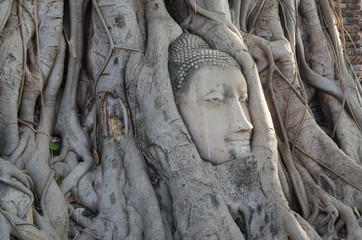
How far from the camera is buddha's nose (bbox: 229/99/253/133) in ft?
11.9

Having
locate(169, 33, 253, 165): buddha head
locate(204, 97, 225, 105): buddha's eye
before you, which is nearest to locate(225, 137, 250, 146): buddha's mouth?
locate(169, 33, 253, 165): buddha head

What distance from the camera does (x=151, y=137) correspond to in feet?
11.6

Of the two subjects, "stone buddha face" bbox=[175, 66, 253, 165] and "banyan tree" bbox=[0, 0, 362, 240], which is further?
"stone buddha face" bbox=[175, 66, 253, 165]

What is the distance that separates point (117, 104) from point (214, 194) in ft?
3.00

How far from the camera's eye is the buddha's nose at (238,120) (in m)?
3.63

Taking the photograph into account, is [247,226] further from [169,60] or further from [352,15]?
[352,15]

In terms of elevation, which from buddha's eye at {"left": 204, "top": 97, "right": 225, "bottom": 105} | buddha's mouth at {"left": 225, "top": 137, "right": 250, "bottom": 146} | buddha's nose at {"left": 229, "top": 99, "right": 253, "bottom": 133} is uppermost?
buddha's eye at {"left": 204, "top": 97, "right": 225, "bottom": 105}

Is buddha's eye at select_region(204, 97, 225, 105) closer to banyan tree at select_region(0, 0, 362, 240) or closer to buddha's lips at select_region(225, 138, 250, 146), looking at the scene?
banyan tree at select_region(0, 0, 362, 240)

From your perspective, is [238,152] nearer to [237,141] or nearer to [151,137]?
[237,141]

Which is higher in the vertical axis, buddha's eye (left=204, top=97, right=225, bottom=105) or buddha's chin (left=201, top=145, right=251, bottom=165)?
buddha's eye (left=204, top=97, right=225, bottom=105)

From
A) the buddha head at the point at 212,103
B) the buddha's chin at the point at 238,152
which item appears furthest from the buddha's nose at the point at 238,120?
the buddha's chin at the point at 238,152

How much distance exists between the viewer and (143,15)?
13.3ft

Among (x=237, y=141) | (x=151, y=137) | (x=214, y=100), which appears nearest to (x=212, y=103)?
(x=214, y=100)

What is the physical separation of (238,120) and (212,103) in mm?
196
